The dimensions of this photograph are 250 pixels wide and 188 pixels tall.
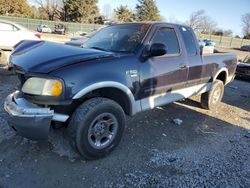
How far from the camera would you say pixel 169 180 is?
3.52 m

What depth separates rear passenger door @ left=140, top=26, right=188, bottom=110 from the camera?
169 inches

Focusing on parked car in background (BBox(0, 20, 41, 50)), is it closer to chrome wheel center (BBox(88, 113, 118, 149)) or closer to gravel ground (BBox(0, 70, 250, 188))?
gravel ground (BBox(0, 70, 250, 188))

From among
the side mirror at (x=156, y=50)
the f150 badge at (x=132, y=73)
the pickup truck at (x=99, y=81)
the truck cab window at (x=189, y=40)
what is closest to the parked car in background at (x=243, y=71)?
the truck cab window at (x=189, y=40)

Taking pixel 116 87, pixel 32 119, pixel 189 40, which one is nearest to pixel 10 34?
pixel 189 40

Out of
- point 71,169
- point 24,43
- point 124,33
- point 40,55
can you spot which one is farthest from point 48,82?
point 124,33

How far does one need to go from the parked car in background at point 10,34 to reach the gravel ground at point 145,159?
7.52 meters

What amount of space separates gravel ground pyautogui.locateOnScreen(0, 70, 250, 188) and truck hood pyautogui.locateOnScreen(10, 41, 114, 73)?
98 centimetres

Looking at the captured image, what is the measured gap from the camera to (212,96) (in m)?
6.48

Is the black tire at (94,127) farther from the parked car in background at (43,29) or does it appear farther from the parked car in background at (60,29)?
the parked car in background at (60,29)

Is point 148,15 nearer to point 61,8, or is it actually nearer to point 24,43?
point 61,8

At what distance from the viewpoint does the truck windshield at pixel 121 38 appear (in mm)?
4385

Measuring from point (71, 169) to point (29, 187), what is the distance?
23.3 inches

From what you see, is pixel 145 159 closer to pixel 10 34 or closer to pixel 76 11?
pixel 10 34

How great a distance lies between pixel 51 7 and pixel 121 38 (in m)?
63.7
